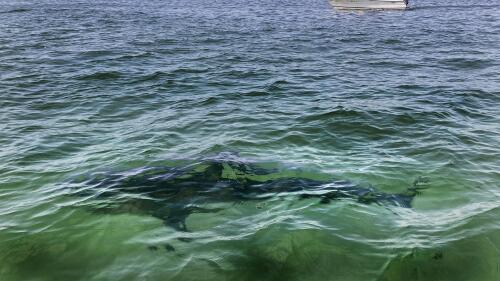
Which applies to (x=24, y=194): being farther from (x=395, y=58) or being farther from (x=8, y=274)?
(x=395, y=58)

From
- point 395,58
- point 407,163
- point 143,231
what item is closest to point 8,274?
point 143,231

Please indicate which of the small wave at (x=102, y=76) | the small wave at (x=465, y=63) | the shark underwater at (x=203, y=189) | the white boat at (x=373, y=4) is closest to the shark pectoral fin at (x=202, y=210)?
the shark underwater at (x=203, y=189)

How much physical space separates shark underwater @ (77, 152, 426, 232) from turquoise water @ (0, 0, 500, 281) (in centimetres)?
21

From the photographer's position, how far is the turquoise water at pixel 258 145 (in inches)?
262

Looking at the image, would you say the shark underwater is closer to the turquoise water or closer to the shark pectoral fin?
the shark pectoral fin

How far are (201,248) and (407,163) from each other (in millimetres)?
5339

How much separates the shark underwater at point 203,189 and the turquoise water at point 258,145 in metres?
0.21

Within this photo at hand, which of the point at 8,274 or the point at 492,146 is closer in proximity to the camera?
the point at 8,274

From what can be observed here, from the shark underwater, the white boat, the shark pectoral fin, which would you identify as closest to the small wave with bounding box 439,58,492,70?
the shark underwater

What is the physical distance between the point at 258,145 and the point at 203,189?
115 inches

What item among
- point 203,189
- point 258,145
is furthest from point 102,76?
point 203,189

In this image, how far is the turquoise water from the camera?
6.66 meters

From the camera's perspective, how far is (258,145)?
11.2 m

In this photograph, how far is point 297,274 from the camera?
245 inches
